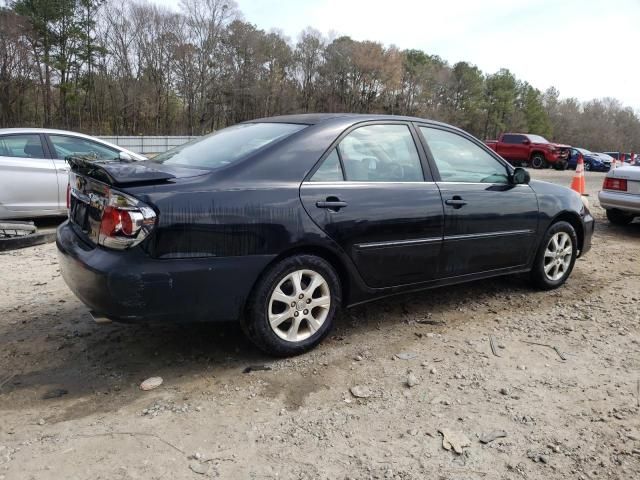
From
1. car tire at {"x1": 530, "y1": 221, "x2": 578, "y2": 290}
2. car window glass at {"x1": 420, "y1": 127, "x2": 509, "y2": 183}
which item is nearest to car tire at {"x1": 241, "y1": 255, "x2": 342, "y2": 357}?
car window glass at {"x1": 420, "y1": 127, "x2": 509, "y2": 183}

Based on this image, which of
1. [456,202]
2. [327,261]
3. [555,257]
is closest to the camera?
[327,261]

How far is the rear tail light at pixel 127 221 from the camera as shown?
8.95 feet

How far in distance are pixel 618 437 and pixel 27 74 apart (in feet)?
130

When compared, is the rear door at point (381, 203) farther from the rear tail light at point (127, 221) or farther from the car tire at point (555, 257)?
the car tire at point (555, 257)

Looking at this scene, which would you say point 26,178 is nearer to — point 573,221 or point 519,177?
point 519,177

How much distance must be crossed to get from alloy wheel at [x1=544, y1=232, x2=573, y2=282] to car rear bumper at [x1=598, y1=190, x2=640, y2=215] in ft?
12.6

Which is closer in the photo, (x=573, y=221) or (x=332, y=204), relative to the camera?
(x=332, y=204)

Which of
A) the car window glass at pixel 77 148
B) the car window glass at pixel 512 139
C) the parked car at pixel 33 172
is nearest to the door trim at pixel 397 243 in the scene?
the parked car at pixel 33 172

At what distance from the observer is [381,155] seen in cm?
366

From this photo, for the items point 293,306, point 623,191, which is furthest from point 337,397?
point 623,191

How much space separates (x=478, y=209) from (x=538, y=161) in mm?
25651

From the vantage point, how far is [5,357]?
10.6 feet

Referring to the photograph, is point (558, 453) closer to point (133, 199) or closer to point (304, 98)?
point (133, 199)

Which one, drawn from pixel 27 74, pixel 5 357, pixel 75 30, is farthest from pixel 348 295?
pixel 75 30
